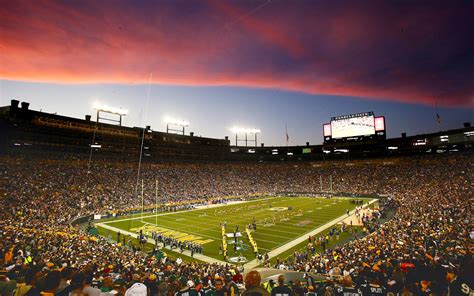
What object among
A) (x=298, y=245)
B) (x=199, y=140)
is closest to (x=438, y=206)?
(x=298, y=245)

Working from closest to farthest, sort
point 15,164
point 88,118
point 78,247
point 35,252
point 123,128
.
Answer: point 35,252 → point 78,247 → point 15,164 → point 88,118 → point 123,128

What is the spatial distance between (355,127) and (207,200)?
Answer: 33.7 meters

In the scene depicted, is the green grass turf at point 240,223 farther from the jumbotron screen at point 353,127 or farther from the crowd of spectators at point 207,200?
the jumbotron screen at point 353,127

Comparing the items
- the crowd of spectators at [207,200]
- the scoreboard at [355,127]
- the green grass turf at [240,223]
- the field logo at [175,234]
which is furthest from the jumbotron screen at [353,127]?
the field logo at [175,234]

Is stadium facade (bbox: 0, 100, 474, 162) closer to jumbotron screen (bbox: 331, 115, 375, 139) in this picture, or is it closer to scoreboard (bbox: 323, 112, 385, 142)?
scoreboard (bbox: 323, 112, 385, 142)

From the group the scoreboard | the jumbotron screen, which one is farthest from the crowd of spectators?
the jumbotron screen

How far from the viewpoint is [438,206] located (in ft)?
75.7

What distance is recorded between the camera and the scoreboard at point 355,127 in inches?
1981

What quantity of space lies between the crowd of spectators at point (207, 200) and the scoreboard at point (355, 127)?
12602mm

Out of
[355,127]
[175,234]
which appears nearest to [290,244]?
[175,234]

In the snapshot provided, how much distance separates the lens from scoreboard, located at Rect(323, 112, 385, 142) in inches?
1981

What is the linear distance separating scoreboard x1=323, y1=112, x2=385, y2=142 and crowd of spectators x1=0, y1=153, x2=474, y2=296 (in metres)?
12.6

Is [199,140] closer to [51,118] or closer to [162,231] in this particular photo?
[51,118]

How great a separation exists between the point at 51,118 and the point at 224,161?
49.3 m
